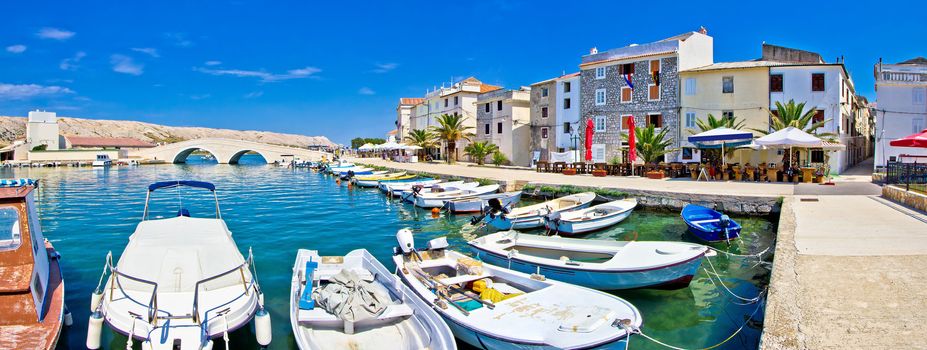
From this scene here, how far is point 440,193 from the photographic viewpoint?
1071 inches

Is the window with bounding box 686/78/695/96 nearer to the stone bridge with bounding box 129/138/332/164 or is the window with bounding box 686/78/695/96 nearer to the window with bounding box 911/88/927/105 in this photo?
the window with bounding box 911/88/927/105

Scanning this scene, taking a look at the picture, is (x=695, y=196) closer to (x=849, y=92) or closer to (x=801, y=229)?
(x=801, y=229)

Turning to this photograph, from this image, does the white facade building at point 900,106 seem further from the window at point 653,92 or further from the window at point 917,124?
the window at point 653,92

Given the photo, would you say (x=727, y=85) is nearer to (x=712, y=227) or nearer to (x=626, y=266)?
(x=712, y=227)

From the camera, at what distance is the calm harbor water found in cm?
942

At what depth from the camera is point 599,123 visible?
136 ft

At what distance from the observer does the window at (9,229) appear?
861 centimetres

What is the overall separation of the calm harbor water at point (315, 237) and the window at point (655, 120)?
17577 millimetres

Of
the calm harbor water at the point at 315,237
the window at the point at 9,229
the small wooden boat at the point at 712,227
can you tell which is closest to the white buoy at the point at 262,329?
the calm harbor water at the point at 315,237

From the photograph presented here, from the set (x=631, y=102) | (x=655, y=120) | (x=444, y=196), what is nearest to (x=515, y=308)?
(x=444, y=196)

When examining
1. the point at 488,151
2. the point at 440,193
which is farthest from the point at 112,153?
the point at 440,193

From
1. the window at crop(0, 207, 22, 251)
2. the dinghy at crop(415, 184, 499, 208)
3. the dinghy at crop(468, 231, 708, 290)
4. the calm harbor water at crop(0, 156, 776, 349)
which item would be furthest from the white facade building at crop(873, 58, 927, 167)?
the window at crop(0, 207, 22, 251)

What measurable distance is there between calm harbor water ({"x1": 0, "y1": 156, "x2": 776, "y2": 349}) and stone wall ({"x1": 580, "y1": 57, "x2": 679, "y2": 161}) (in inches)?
693

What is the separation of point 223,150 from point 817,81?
8246 centimetres
